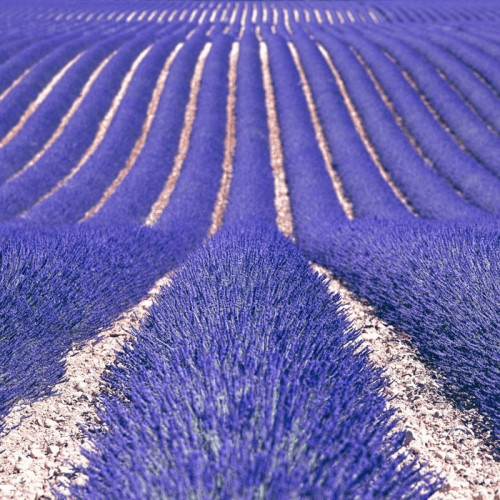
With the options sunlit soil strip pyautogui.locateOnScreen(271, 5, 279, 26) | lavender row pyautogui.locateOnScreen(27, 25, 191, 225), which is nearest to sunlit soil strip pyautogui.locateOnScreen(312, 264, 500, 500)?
lavender row pyautogui.locateOnScreen(27, 25, 191, 225)

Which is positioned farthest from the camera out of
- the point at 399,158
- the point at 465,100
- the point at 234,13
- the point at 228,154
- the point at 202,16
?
the point at 234,13

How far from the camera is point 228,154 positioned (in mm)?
14203

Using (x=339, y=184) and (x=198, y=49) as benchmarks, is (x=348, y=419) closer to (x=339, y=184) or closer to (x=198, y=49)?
(x=339, y=184)

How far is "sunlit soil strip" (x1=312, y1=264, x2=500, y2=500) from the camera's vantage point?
2.74 metres

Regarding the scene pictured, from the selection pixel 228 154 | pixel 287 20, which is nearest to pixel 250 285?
pixel 228 154

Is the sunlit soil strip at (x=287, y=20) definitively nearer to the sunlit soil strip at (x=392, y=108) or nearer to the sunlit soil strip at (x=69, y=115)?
the sunlit soil strip at (x=392, y=108)

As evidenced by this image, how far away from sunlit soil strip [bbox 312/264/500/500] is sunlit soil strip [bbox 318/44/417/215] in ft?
23.9

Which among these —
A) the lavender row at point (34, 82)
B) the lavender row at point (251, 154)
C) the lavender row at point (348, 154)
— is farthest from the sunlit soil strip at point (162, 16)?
the lavender row at point (348, 154)

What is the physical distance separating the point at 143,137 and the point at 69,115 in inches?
107

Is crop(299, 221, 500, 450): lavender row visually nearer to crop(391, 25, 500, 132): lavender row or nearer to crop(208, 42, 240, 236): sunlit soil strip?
crop(208, 42, 240, 236): sunlit soil strip

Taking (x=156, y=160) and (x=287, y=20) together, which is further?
(x=287, y=20)

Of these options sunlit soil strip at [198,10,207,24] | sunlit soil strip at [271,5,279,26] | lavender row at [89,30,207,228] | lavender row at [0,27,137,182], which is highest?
sunlit soil strip at [198,10,207,24]

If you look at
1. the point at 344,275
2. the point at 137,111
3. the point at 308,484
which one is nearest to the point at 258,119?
the point at 137,111

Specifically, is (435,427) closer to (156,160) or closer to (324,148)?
(156,160)
